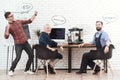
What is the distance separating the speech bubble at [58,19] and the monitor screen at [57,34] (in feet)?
0.91

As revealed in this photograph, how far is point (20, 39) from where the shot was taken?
25.0 ft

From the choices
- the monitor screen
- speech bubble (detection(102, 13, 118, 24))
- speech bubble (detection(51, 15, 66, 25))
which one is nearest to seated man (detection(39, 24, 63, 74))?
the monitor screen

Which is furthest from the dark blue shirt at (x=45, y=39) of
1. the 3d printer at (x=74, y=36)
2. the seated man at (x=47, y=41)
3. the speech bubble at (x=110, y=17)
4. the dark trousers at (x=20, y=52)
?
the speech bubble at (x=110, y=17)

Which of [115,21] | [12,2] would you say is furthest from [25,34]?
[115,21]

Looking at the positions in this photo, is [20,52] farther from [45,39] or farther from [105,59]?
[105,59]

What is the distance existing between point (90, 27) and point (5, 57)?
7.35 ft

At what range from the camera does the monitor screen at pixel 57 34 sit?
812 cm

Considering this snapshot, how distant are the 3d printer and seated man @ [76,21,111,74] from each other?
32cm

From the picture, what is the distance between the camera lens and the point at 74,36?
815cm

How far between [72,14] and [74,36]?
0.57m

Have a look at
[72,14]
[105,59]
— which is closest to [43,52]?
[105,59]

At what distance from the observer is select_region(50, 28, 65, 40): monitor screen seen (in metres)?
8.12

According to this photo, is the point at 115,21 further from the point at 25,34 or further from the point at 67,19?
the point at 25,34

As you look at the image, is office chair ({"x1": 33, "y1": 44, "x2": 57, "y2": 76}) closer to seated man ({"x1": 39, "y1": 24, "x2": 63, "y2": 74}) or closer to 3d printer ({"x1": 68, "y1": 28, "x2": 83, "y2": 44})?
seated man ({"x1": 39, "y1": 24, "x2": 63, "y2": 74})
